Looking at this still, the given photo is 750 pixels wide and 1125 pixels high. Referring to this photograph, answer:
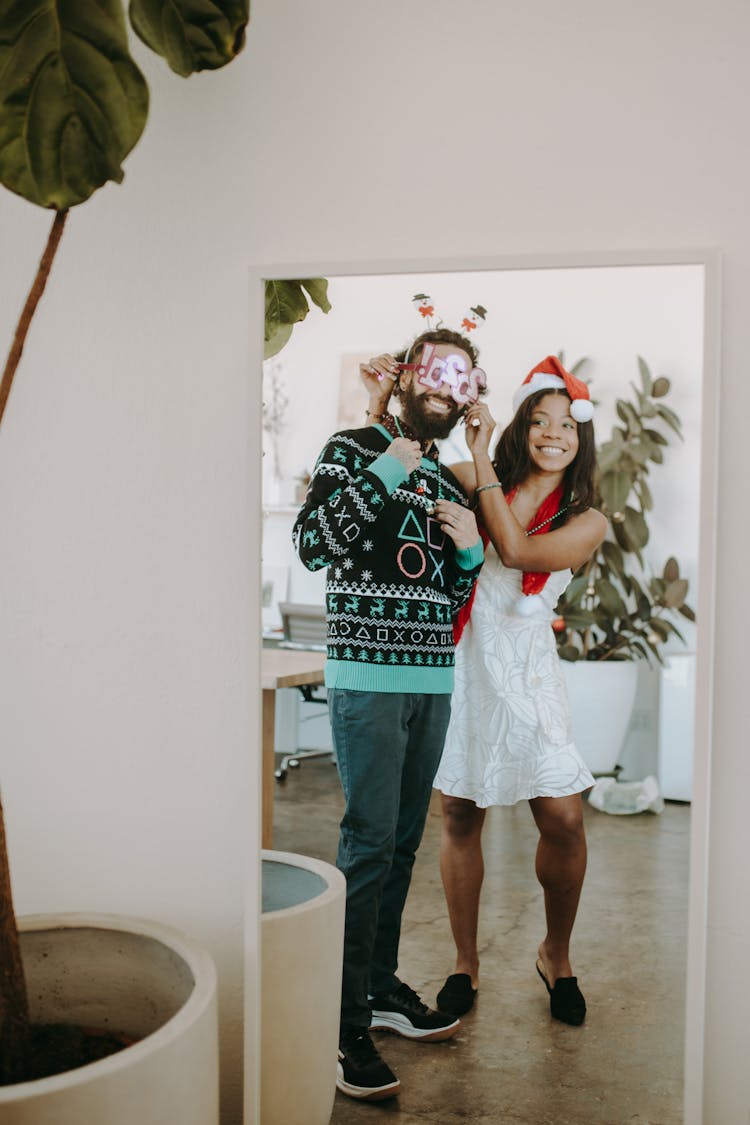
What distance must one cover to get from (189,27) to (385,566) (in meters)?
0.77

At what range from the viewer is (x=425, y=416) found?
4.74 ft

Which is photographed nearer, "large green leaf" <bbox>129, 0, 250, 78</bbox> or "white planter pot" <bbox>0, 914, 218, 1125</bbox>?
"white planter pot" <bbox>0, 914, 218, 1125</bbox>

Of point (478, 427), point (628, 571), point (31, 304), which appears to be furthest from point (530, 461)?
point (31, 304)

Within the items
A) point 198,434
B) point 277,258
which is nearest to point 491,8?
point 277,258

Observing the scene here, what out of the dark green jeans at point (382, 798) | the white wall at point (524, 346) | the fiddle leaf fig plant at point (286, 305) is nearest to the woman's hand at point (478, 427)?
the white wall at point (524, 346)

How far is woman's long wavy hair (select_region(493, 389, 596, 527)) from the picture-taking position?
1.39 metres

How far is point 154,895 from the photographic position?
1590 millimetres

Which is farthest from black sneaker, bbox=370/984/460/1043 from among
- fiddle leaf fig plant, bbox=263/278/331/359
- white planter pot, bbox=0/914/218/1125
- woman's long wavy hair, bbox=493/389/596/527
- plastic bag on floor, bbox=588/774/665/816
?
fiddle leaf fig plant, bbox=263/278/331/359

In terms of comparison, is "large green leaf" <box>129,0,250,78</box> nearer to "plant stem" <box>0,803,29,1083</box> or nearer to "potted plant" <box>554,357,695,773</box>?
"potted plant" <box>554,357,695,773</box>

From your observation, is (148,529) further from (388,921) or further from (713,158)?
(713,158)

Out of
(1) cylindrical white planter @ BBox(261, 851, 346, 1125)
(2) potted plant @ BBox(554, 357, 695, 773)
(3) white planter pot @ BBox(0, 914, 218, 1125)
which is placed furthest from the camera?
(1) cylindrical white planter @ BBox(261, 851, 346, 1125)

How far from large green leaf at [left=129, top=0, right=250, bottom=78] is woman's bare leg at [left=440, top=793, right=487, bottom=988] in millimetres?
1094

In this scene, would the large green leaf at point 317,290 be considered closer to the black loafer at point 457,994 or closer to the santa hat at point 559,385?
the santa hat at point 559,385

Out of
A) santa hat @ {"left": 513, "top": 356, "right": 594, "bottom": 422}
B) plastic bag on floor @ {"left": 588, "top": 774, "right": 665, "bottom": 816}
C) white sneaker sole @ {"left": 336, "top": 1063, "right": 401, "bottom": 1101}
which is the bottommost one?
white sneaker sole @ {"left": 336, "top": 1063, "right": 401, "bottom": 1101}
